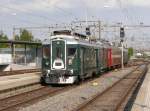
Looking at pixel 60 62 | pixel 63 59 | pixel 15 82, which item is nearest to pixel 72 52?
pixel 63 59

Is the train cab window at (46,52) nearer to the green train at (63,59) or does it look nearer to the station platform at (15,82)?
the green train at (63,59)

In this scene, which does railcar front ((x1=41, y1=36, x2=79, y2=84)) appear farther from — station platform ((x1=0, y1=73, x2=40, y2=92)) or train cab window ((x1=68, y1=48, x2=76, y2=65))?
station platform ((x1=0, y1=73, x2=40, y2=92))

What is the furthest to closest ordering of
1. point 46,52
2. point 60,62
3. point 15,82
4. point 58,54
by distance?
point 15,82, point 46,52, point 58,54, point 60,62

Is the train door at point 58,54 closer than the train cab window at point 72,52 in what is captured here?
Yes

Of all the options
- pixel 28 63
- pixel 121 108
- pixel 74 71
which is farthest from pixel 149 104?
pixel 28 63

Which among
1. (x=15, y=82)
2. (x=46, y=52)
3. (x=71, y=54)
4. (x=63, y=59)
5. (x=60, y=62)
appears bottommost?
(x=15, y=82)

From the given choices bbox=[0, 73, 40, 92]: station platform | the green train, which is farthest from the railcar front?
bbox=[0, 73, 40, 92]: station platform

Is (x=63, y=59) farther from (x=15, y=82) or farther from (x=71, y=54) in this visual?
(x=15, y=82)

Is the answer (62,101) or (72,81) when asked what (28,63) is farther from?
(62,101)

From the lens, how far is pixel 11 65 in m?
53.6

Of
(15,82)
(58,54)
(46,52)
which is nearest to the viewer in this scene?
(58,54)

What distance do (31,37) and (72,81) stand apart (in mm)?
84927

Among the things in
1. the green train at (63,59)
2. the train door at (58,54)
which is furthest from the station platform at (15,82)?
the train door at (58,54)

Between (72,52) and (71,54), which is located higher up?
(72,52)
